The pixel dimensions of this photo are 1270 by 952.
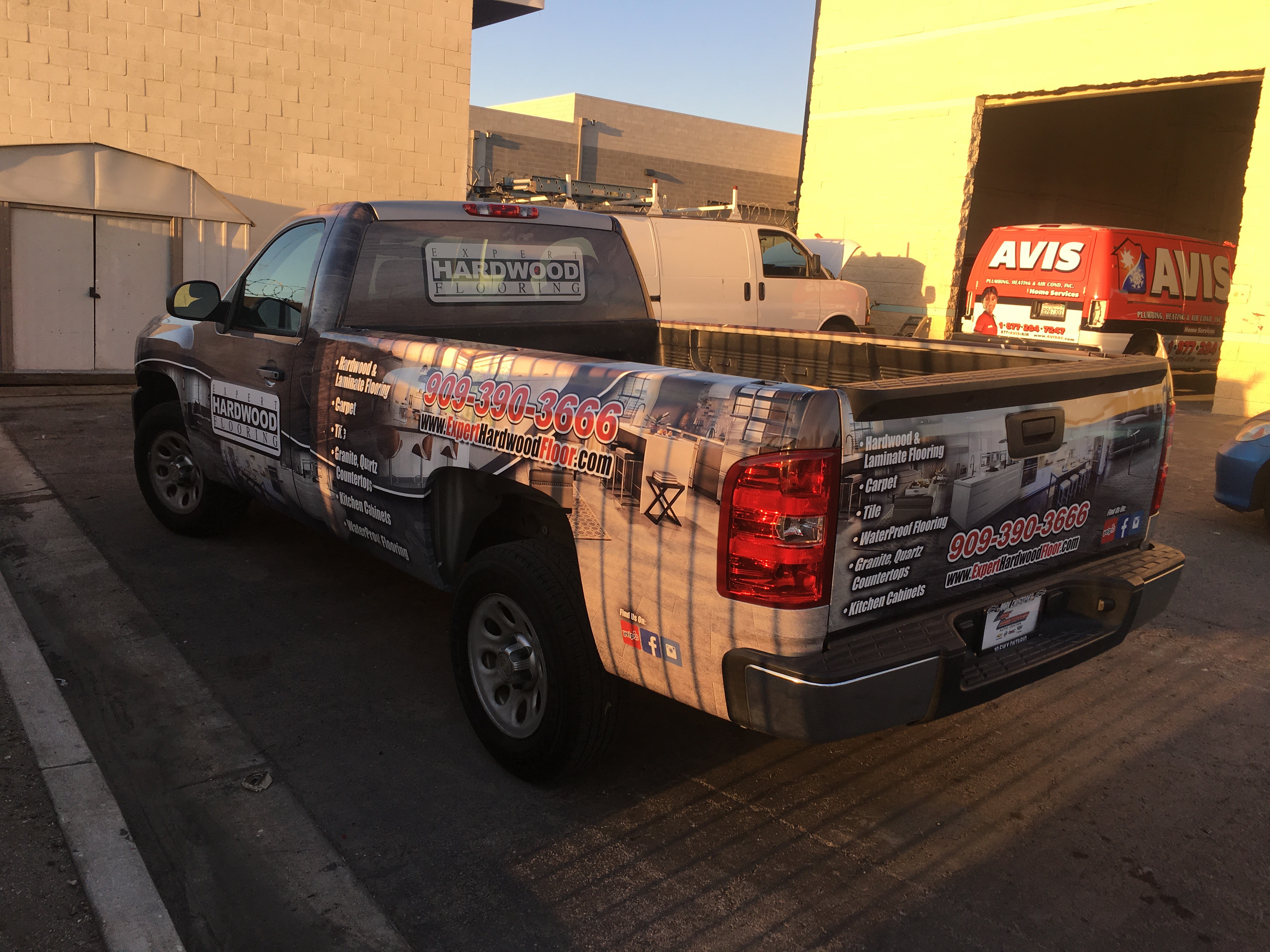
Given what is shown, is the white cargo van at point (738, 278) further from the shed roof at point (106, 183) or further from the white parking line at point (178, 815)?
the white parking line at point (178, 815)

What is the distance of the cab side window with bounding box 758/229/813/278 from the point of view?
41.7ft

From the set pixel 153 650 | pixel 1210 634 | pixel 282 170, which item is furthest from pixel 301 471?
pixel 282 170

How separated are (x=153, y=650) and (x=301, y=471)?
3.54 feet

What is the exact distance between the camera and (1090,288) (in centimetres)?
1290

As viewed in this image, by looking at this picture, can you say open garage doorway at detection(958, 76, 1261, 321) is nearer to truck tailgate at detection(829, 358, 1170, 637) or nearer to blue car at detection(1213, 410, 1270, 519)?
blue car at detection(1213, 410, 1270, 519)

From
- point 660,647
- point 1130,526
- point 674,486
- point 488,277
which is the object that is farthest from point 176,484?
point 1130,526

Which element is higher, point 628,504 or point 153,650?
point 628,504

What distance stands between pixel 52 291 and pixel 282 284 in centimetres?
986

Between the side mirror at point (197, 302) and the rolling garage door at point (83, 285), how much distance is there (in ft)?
28.3

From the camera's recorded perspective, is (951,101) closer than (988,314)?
No

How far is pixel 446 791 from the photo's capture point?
362 cm

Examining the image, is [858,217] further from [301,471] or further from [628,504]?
[628,504]

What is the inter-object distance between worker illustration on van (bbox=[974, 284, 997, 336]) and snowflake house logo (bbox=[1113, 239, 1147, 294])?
60.3 inches

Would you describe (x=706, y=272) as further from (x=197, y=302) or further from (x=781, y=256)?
(x=197, y=302)
